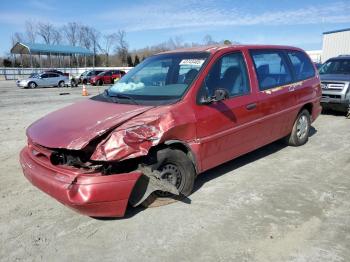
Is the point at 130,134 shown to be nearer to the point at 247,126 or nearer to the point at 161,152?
the point at 161,152

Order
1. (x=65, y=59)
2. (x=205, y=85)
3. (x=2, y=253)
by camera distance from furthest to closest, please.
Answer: (x=65, y=59)
(x=205, y=85)
(x=2, y=253)

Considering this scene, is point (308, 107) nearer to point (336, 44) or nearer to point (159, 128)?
point (159, 128)

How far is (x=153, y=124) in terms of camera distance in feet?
12.9

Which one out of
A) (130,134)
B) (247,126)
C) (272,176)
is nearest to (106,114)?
(130,134)

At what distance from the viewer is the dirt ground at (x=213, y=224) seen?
3.29 metres

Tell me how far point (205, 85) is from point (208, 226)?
176 cm

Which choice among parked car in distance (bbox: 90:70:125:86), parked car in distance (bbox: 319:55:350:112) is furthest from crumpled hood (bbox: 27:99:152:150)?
Answer: parked car in distance (bbox: 90:70:125:86)

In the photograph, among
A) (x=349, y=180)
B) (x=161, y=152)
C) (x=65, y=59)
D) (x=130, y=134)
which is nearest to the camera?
(x=130, y=134)

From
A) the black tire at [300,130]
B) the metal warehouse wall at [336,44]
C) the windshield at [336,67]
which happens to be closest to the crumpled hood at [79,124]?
the black tire at [300,130]

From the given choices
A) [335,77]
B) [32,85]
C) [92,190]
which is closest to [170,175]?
[92,190]

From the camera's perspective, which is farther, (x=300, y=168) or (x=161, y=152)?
(x=300, y=168)

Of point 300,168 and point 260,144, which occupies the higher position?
point 260,144

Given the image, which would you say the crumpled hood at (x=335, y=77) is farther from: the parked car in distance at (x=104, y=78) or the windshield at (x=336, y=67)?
the parked car in distance at (x=104, y=78)

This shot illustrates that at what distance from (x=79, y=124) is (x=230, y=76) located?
218 centimetres
